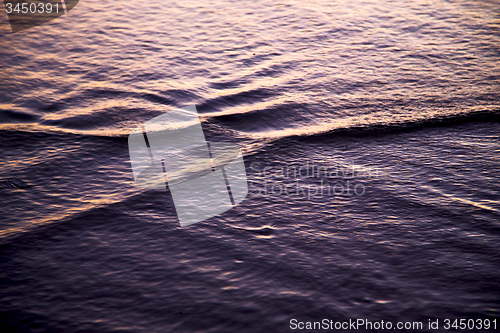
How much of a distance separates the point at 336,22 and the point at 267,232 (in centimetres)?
341

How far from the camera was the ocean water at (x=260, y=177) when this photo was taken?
1.84 m

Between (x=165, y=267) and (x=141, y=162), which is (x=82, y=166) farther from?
(x=165, y=267)

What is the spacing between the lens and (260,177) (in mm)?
2664

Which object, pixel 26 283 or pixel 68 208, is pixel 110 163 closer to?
pixel 68 208

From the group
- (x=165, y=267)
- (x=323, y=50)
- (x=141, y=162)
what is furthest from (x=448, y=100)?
(x=165, y=267)

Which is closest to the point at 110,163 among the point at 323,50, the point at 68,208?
the point at 68,208

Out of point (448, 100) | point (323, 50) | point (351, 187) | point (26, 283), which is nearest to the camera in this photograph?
point (26, 283)

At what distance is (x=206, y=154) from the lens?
288 centimetres

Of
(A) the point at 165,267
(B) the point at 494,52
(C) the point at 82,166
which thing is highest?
(B) the point at 494,52

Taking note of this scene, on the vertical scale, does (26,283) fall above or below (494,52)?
below

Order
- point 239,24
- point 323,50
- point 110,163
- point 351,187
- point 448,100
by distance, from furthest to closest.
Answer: point 239,24 → point 323,50 → point 448,100 → point 110,163 → point 351,187

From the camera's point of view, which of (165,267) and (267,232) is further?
(267,232)

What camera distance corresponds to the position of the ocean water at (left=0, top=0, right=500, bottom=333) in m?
1.84

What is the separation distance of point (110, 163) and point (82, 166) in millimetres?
153
